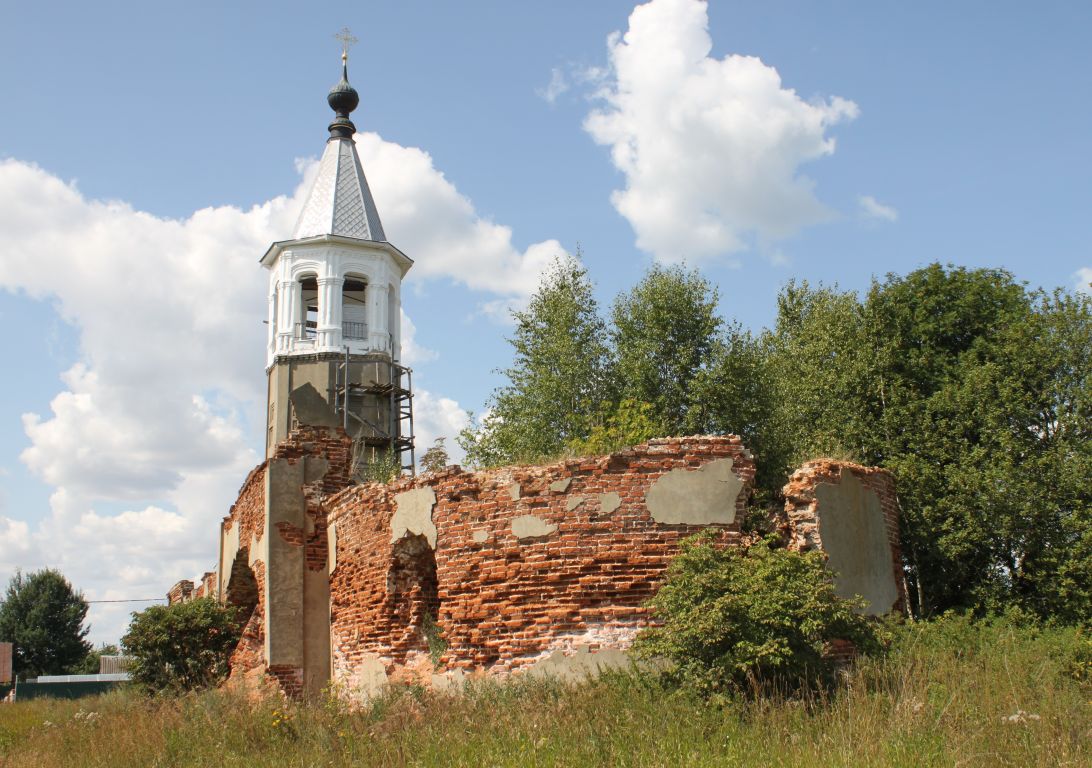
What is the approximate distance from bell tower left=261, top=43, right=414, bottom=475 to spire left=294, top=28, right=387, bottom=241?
0.14 feet

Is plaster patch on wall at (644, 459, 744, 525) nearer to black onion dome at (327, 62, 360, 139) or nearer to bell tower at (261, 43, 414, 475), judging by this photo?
bell tower at (261, 43, 414, 475)

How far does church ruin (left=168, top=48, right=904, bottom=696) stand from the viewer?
10.4 metres

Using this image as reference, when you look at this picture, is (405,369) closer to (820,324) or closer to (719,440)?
(820,324)

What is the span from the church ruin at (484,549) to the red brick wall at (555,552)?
0.05ft

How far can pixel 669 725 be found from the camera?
26.1 feet

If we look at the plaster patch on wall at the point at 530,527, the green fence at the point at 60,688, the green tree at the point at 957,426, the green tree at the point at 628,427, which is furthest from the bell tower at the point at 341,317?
the plaster patch on wall at the point at 530,527

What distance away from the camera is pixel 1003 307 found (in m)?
17.6

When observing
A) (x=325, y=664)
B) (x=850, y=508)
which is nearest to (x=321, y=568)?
(x=325, y=664)

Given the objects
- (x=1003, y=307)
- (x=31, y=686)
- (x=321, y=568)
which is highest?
(x=1003, y=307)

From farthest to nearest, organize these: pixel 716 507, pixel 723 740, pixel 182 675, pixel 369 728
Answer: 1. pixel 182 675
2. pixel 716 507
3. pixel 369 728
4. pixel 723 740

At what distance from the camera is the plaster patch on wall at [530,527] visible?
35.1ft

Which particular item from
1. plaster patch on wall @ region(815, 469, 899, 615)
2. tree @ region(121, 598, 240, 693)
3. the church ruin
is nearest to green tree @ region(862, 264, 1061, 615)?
the church ruin

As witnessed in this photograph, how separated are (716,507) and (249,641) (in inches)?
319

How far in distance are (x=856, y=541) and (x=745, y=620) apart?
3619mm
